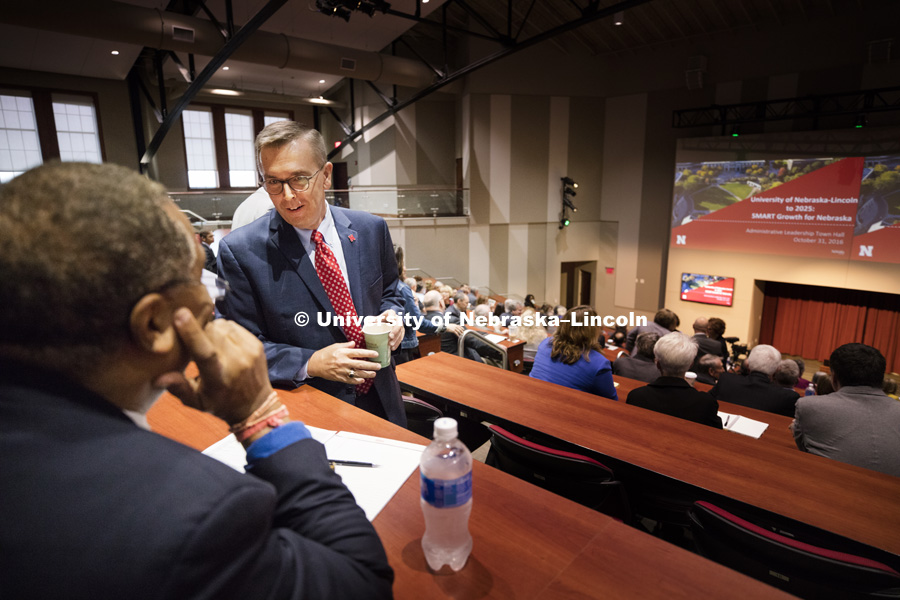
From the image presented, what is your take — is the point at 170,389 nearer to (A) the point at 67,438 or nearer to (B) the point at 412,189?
(A) the point at 67,438

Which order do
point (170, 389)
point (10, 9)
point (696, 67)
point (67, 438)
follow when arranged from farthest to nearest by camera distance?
point (696, 67) → point (10, 9) → point (170, 389) → point (67, 438)

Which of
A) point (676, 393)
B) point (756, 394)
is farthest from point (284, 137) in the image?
point (756, 394)

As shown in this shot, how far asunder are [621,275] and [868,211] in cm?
511

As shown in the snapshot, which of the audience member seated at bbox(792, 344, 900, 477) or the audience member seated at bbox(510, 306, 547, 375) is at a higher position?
the audience member seated at bbox(792, 344, 900, 477)

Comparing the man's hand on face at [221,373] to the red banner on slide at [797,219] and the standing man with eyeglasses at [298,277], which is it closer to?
the standing man with eyeglasses at [298,277]

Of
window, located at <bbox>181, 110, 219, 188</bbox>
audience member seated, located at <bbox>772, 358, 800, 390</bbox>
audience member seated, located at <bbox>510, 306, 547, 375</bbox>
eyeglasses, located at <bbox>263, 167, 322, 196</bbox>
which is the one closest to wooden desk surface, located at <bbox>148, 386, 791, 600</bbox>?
eyeglasses, located at <bbox>263, 167, 322, 196</bbox>

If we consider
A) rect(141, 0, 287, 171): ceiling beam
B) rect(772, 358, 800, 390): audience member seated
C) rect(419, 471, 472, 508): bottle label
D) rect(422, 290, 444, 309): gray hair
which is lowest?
rect(772, 358, 800, 390): audience member seated

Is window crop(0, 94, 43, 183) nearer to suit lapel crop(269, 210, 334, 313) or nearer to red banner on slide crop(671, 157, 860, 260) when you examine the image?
suit lapel crop(269, 210, 334, 313)

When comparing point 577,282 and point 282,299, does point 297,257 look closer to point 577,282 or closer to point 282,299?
point 282,299

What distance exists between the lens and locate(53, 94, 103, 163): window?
10.3m

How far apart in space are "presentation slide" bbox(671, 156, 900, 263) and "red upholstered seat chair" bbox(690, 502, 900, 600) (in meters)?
9.99

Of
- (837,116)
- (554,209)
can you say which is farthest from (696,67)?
(554,209)

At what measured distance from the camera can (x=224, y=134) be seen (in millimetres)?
12633

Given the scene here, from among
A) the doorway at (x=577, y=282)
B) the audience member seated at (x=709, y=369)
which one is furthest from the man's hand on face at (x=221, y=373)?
the doorway at (x=577, y=282)
